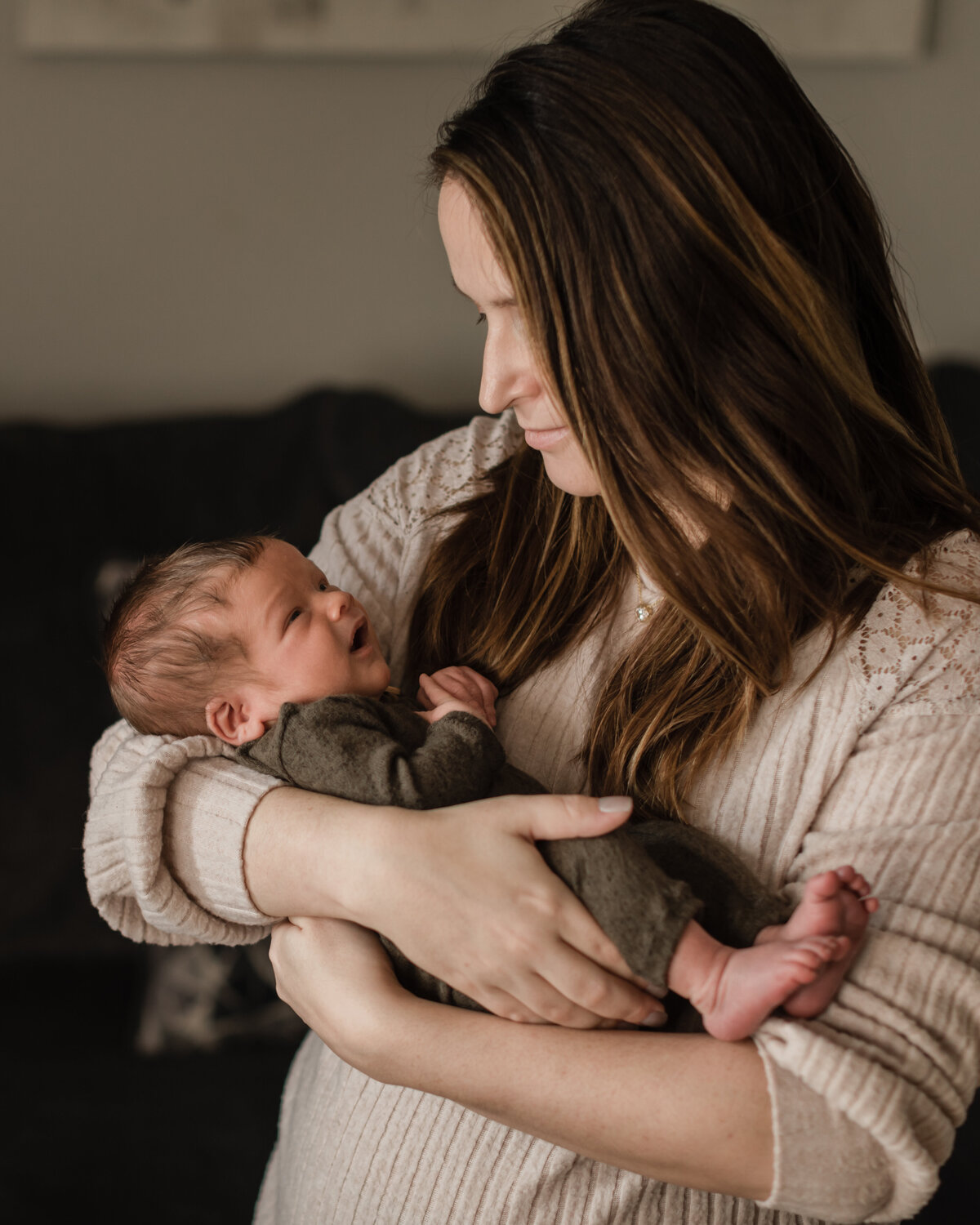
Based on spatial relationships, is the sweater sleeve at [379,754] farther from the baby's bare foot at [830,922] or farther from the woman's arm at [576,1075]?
the baby's bare foot at [830,922]

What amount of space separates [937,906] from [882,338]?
578 millimetres

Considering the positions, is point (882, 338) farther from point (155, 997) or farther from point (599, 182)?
point (155, 997)

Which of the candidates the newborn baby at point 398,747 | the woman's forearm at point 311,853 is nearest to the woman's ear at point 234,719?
the newborn baby at point 398,747

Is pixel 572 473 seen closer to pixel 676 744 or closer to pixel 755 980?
pixel 676 744

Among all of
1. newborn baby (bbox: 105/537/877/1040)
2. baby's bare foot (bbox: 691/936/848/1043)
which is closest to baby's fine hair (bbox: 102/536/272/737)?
newborn baby (bbox: 105/537/877/1040)

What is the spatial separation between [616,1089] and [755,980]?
0.15m

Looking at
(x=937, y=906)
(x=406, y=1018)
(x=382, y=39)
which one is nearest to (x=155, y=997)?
(x=406, y=1018)

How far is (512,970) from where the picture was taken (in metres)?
0.88

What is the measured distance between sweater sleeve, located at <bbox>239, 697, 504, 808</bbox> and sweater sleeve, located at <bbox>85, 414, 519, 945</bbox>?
0.05 m

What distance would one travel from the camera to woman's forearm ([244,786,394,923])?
3.07 ft

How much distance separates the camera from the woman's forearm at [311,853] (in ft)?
3.07

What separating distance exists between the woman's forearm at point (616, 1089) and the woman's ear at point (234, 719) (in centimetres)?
35

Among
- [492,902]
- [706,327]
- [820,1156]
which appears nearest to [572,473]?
[706,327]

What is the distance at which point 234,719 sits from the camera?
3.73ft
